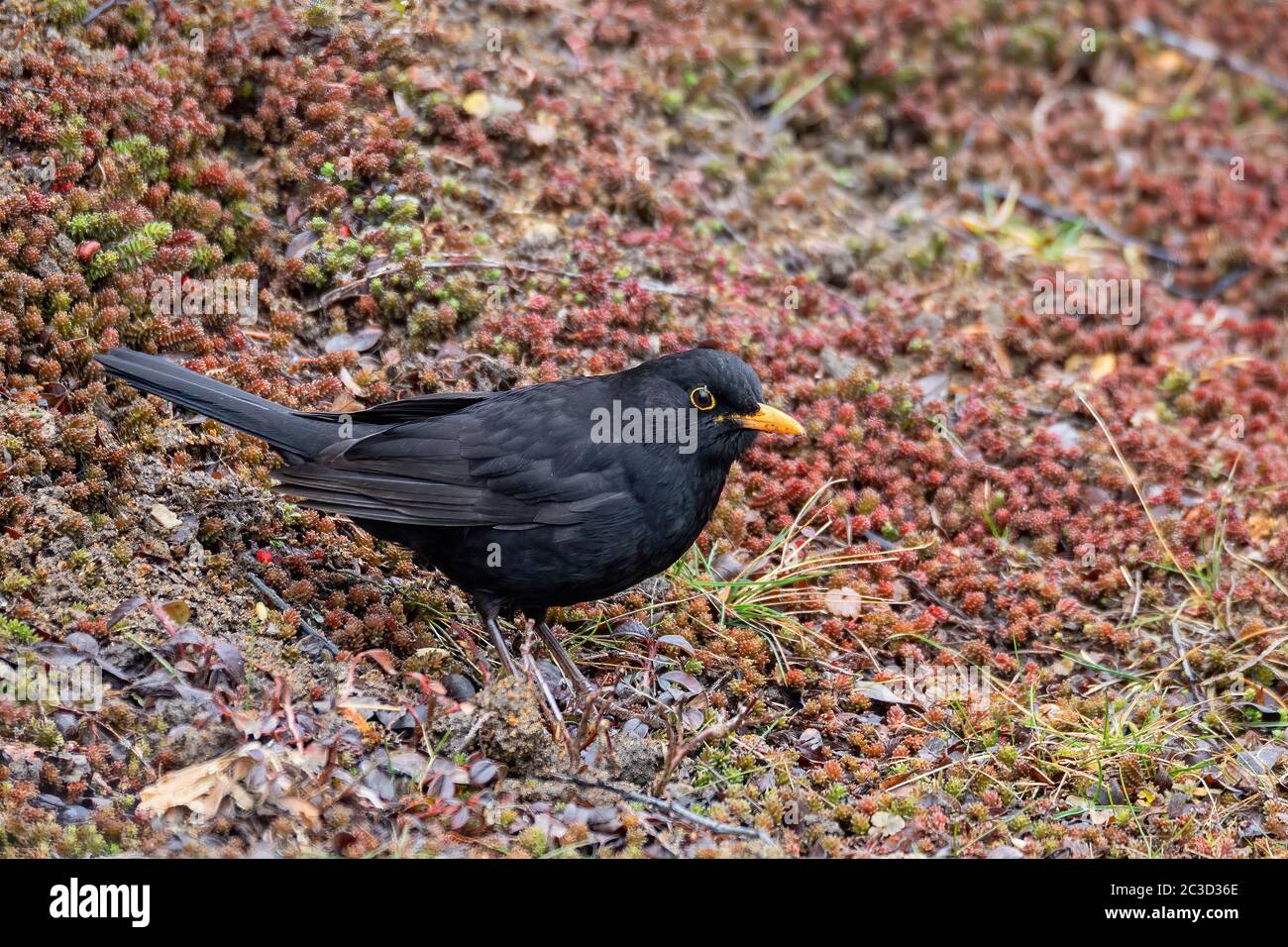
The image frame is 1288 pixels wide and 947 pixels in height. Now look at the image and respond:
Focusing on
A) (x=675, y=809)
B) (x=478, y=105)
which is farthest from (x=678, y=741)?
(x=478, y=105)

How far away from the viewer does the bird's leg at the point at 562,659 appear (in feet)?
20.7

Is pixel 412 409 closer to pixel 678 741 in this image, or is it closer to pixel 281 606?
pixel 281 606

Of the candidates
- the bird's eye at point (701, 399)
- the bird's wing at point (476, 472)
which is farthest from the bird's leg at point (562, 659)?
the bird's eye at point (701, 399)

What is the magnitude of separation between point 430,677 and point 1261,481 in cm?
520

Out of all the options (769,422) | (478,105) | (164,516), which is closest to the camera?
(769,422)

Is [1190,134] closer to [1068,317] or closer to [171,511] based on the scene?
[1068,317]

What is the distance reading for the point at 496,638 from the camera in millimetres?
6102

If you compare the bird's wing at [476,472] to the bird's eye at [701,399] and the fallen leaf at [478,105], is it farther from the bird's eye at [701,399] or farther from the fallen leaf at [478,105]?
the fallen leaf at [478,105]

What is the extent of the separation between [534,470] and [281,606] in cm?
137

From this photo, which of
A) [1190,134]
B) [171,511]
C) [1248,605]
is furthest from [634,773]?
[1190,134]

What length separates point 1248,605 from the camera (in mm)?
7137

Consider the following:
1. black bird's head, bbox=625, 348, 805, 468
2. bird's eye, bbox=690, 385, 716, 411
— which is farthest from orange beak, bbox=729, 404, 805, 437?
bird's eye, bbox=690, 385, 716, 411

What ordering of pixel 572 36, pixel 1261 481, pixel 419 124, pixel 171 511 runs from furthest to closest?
pixel 572 36 → pixel 419 124 → pixel 1261 481 → pixel 171 511

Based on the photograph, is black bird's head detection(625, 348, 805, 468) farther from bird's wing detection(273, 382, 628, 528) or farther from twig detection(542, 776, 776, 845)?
twig detection(542, 776, 776, 845)
